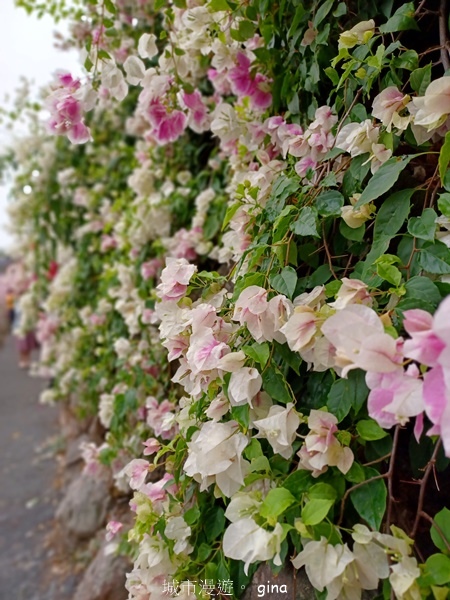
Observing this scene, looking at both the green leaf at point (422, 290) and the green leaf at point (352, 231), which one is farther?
the green leaf at point (352, 231)

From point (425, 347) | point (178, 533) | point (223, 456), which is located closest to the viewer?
point (425, 347)

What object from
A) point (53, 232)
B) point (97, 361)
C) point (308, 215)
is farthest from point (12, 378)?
point (308, 215)

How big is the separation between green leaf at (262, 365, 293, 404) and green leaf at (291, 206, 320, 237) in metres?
0.19

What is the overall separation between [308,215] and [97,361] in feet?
4.87

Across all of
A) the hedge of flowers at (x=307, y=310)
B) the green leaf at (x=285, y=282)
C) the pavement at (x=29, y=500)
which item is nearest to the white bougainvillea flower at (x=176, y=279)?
the hedge of flowers at (x=307, y=310)

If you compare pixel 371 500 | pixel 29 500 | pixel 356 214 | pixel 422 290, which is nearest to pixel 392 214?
pixel 356 214

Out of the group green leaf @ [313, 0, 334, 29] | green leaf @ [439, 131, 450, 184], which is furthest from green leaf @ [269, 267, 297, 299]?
green leaf @ [313, 0, 334, 29]

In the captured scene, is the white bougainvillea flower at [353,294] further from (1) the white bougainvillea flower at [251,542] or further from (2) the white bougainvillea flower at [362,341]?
(1) the white bougainvillea flower at [251,542]

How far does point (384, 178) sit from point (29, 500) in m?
2.48

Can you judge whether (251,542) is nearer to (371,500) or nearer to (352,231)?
(371,500)

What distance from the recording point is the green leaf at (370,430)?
563mm

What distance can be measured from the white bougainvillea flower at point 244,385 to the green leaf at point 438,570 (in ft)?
0.83

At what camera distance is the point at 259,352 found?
2.02 feet

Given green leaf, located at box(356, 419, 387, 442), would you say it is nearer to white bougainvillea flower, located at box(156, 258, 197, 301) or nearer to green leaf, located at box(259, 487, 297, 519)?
green leaf, located at box(259, 487, 297, 519)
